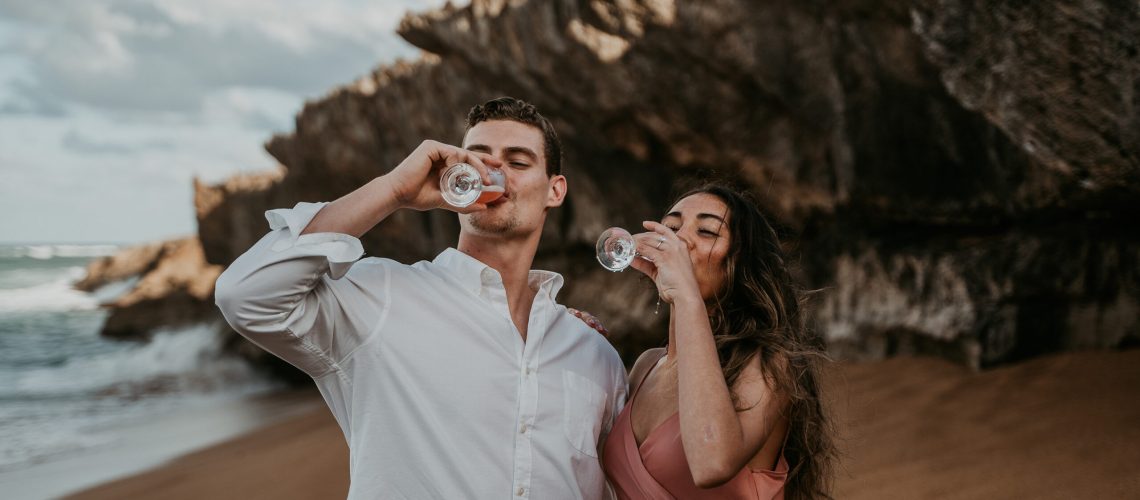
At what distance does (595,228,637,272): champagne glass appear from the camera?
9.24ft

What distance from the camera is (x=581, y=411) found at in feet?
9.03

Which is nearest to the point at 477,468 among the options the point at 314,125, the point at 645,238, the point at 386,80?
the point at 645,238

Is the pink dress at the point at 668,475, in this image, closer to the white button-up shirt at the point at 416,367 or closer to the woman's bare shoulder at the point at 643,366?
the white button-up shirt at the point at 416,367

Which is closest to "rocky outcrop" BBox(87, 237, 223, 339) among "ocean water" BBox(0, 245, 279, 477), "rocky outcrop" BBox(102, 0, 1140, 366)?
"ocean water" BBox(0, 245, 279, 477)

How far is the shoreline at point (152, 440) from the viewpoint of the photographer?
337 inches

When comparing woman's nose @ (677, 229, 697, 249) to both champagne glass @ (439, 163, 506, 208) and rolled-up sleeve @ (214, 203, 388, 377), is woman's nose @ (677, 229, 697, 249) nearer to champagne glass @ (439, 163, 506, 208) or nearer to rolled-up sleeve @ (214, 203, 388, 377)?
champagne glass @ (439, 163, 506, 208)

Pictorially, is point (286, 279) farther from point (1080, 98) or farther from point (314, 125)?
point (314, 125)

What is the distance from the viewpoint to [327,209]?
2428 millimetres

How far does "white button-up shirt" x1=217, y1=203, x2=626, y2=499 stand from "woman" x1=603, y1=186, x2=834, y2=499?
260 mm

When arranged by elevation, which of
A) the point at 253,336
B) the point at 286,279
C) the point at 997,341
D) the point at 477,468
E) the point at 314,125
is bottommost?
the point at 997,341

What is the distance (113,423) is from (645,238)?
1187cm

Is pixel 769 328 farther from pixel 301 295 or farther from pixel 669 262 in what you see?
pixel 301 295

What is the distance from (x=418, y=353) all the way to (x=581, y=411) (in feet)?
1.89

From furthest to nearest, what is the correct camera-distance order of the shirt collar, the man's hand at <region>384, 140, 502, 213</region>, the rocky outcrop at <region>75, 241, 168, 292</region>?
the rocky outcrop at <region>75, 241, 168, 292</region>, the shirt collar, the man's hand at <region>384, 140, 502, 213</region>
